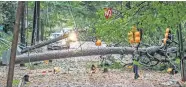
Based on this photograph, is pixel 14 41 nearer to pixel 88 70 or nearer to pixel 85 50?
pixel 85 50

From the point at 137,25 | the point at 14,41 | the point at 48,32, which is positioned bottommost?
the point at 14,41

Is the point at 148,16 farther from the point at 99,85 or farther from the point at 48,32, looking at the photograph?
the point at 48,32

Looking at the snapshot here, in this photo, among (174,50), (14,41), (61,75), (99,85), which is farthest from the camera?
(174,50)

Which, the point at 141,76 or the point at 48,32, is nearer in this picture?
the point at 141,76

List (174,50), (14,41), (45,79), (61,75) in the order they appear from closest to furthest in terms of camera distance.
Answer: (14,41)
(45,79)
(61,75)
(174,50)

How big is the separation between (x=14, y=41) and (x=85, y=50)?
196 inches

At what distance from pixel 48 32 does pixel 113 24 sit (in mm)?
19099

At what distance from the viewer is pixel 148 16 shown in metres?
6.65

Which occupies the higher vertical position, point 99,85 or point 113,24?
point 113,24

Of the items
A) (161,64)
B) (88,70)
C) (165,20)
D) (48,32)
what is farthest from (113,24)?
(48,32)

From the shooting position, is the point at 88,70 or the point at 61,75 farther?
the point at 88,70

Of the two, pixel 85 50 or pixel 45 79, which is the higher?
pixel 85 50

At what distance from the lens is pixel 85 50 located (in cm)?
1095

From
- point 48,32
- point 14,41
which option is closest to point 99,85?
point 14,41
